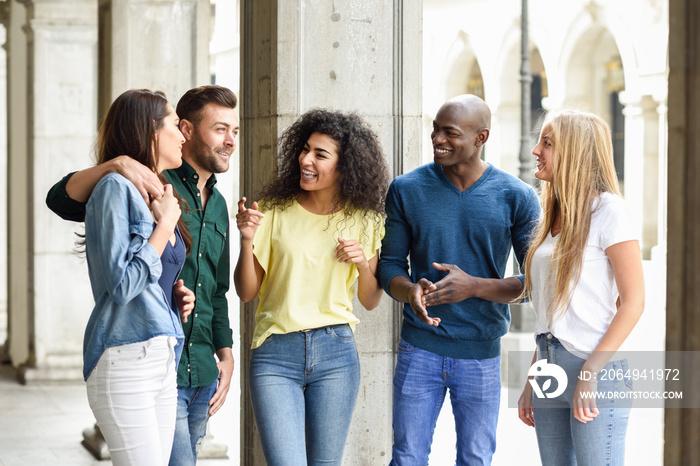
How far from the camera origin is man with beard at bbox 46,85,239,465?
3301 mm

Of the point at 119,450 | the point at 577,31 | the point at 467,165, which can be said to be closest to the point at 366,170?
the point at 467,165

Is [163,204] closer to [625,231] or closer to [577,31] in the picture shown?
[625,231]

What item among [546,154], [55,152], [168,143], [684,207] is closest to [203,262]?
[168,143]

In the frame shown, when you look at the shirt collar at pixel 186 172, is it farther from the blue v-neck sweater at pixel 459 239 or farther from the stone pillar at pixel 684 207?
the stone pillar at pixel 684 207

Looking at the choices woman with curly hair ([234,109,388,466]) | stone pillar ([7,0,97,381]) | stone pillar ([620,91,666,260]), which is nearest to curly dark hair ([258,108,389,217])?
woman with curly hair ([234,109,388,466])

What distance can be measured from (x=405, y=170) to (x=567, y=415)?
4.99 feet

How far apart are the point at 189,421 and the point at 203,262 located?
571mm

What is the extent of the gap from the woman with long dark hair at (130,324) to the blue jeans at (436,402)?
0.94 meters

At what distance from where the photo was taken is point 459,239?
139 inches

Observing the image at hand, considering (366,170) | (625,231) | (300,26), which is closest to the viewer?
(625,231)

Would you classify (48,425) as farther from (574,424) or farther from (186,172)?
(574,424)

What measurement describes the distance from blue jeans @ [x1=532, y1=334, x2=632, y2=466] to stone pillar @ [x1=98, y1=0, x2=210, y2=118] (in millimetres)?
3987

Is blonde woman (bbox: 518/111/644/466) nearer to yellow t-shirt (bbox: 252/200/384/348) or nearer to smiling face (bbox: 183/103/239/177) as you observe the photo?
yellow t-shirt (bbox: 252/200/384/348)

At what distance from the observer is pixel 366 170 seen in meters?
3.52
